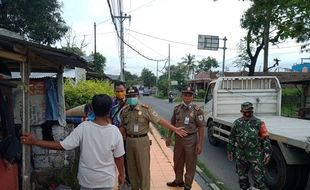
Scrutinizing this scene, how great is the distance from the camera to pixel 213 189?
7281mm

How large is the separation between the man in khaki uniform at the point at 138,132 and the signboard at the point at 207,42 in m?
27.0

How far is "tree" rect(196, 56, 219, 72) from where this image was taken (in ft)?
284

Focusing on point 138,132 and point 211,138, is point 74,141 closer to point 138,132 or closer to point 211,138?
point 138,132

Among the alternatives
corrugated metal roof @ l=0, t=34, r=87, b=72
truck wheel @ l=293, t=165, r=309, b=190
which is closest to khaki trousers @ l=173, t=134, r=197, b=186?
truck wheel @ l=293, t=165, r=309, b=190

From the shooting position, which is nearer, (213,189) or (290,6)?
(213,189)

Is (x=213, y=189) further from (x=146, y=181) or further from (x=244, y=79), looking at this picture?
(x=244, y=79)

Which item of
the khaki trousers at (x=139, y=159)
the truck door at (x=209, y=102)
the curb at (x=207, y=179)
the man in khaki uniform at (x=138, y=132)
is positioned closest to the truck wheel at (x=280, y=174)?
the curb at (x=207, y=179)

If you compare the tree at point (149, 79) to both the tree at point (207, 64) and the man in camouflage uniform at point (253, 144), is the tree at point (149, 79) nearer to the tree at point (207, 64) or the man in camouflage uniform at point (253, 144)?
the tree at point (207, 64)

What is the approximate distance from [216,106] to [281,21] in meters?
3.07

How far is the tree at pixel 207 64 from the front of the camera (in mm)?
86438

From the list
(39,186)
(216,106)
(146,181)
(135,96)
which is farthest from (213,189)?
(216,106)

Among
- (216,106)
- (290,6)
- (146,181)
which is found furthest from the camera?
(216,106)

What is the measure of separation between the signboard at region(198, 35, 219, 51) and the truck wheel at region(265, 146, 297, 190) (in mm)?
25280

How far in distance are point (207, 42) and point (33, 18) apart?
17674mm
